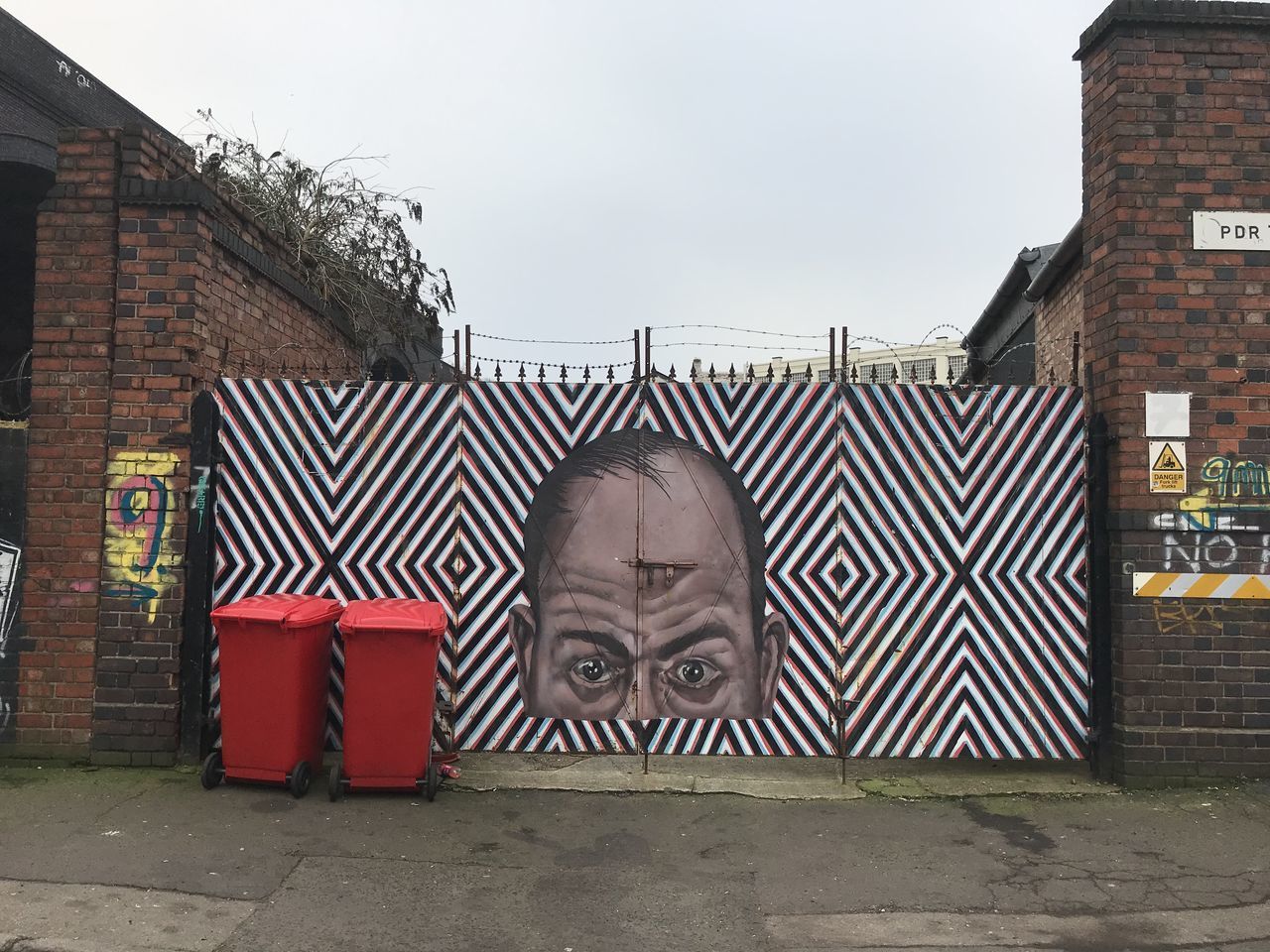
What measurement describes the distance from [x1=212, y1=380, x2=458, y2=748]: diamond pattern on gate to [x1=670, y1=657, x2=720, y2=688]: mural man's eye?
163cm

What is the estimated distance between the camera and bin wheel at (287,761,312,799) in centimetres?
578

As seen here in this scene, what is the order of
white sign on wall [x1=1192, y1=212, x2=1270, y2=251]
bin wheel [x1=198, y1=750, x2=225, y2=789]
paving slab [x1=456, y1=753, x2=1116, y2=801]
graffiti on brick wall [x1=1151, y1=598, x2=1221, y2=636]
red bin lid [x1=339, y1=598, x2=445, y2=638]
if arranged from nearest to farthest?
→ red bin lid [x1=339, y1=598, x2=445, y2=638], bin wheel [x1=198, y1=750, x2=225, y2=789], paving slab [x1=456, y1=753, x2=1116, y2=801], graffiti on brick wall [x1=1151, y1=598, x2=1221, y2=636], white sign on wall [x1=1192, y1=212, x2=1270, y2=251]

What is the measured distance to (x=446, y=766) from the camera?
6.11m

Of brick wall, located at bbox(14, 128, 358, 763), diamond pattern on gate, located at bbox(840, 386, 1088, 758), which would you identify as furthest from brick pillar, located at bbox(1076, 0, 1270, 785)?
brick wall, located at bbox(14, 128, 358, 763)

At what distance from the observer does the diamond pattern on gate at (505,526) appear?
6.45 m

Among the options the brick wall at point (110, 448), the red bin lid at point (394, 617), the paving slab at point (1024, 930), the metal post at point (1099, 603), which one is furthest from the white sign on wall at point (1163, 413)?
the brick wall at point (110, 448)

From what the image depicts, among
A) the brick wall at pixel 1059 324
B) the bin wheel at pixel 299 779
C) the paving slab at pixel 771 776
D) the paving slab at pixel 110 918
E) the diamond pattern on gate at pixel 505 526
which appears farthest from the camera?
the brick wall at pixel 1059 324

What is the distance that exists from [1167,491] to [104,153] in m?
7.54

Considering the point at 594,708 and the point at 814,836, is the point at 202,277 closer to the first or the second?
the point at 594,708

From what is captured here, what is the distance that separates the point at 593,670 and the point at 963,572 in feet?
8.59

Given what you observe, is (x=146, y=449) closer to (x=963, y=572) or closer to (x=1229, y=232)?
(x=963, y=572)

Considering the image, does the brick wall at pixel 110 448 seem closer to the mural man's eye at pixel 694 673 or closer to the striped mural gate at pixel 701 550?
the striped mural gate at pixel 701 550

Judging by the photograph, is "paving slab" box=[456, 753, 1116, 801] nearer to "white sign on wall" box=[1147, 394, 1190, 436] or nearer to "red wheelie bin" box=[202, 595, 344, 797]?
"red wheelie bin" box=[202, 595, 344, 797]

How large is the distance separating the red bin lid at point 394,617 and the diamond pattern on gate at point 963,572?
2756mm
